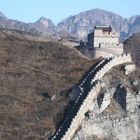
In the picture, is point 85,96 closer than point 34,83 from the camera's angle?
Yes

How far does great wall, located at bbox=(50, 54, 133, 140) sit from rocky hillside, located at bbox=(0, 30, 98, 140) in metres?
1.70

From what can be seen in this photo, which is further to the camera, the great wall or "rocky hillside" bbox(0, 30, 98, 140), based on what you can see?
"rocky hillside" bbox(0, 30, 98, 140)

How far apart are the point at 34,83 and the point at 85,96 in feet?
37.3

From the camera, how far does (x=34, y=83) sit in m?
109

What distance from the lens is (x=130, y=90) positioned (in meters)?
108

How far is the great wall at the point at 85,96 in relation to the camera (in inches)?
3735

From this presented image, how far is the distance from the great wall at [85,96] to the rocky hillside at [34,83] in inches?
66.8

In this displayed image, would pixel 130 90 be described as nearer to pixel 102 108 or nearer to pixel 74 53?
pixel 102 108

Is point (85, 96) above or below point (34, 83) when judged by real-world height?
below

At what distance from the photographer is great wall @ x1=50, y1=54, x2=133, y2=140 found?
9488cm

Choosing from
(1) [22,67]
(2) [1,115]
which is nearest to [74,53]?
(1) [22,67]

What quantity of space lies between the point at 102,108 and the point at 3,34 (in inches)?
1535

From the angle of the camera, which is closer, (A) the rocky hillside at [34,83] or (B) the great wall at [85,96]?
(B) the great wall at [85,96]

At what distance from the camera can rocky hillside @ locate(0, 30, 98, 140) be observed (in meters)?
95.8
